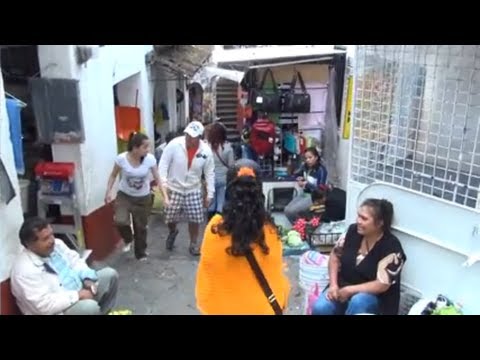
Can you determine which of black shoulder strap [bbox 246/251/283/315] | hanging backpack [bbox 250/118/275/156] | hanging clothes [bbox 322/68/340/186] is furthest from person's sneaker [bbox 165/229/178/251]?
black shoulder strap [bbox 246/251/283/315]

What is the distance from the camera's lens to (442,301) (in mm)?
3721

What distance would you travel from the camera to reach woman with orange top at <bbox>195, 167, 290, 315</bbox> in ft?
8.52

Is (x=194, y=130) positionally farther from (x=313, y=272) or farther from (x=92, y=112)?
(x=313, y=272)

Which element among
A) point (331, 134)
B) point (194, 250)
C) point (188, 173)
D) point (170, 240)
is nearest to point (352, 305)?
point (188, 173)

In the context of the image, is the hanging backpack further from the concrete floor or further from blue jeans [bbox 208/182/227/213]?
the concrete floor

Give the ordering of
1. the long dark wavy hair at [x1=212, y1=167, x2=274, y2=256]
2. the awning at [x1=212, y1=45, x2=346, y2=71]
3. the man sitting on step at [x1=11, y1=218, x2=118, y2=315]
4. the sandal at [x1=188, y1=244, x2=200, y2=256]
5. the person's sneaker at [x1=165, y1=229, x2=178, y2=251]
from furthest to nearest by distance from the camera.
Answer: the awning at [x1=212, y1=45, x2=346, y2=71] → the person's sneaker at [x1=165, y1=229, x2=178, y2=251] → the sandal at [x1=188, y1=244, x2=200, y2=256] → the man sitting on step at [x1=11, y1=218, x2=118, y2=315] → the long dark wavy hair at [x1=212, y1=167, x2=274, y2=256]

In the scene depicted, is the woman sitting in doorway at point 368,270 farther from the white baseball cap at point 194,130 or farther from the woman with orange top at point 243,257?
A: the white baseball cap at point 194,130

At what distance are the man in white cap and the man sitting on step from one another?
78.8 inches

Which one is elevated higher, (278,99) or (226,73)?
(226,73)

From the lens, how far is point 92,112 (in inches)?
225

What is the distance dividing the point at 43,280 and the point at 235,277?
160cm

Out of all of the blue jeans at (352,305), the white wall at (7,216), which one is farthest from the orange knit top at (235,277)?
the white wall at (7,216)
